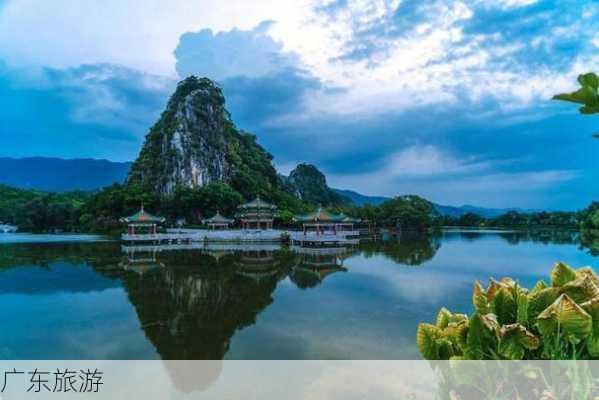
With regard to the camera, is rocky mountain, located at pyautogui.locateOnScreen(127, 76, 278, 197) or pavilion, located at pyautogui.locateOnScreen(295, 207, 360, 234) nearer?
pavilion, located at pyautogui.locateOnScreen(295, 207, 360, 234)

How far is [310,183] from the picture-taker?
3516 inches

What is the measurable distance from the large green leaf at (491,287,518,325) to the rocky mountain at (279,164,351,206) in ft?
266

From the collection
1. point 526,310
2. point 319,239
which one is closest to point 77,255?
point 319,239

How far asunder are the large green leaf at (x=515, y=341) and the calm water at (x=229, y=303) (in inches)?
211

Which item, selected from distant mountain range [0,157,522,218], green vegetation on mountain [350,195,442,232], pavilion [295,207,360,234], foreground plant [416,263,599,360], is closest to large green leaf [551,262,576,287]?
foreground plant [416,263,599,360]

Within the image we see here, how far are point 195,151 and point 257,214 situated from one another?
20790 mm

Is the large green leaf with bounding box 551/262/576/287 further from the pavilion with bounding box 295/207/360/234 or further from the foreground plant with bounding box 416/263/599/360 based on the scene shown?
the pavilion with bounding box 295/207/360/234

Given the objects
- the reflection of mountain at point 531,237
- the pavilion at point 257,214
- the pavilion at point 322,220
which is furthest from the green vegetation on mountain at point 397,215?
the pavilion at point 322,220

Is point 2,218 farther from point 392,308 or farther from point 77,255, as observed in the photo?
point 392,308

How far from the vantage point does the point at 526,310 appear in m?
1.72

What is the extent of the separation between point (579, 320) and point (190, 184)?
166 ft

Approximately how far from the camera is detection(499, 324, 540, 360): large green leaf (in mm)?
1579

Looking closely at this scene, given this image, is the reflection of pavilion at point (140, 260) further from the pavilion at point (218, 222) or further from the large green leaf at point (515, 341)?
the large green leaf at point (515, 341)

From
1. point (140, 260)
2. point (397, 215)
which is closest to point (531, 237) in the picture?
point (397, 215)
